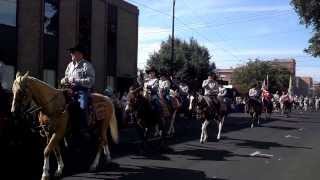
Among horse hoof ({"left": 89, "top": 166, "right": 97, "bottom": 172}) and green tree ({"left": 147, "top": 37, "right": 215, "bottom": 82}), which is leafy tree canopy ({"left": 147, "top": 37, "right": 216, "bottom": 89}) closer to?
green tree ({"left": 147, "top": 37, "right": 215, "bottom": 82})

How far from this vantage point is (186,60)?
59.1m

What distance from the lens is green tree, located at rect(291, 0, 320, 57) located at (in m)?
37.4

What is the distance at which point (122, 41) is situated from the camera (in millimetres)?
41406

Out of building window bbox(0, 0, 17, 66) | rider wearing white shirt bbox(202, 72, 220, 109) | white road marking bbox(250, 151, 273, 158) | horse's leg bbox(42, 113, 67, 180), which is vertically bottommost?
white road marking bbox(250, 151, 273, 158)

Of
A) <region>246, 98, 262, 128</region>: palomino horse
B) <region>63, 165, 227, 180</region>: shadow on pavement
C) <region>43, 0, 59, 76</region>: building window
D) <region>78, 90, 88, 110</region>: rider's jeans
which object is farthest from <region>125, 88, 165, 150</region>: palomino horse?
<region>43, 0, 59, 76</region>: building window

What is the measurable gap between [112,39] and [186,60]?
20270mm

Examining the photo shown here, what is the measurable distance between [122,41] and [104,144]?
94.4 feet

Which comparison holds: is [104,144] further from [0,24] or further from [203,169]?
[0,24]

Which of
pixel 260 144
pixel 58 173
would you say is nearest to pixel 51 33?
pixel 260 144

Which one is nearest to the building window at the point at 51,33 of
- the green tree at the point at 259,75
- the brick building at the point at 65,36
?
the brick building at the point at 65,36

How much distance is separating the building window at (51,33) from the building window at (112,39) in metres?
7.32

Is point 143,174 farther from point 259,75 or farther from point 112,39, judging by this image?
point 259,75

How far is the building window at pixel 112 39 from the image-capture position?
128ft

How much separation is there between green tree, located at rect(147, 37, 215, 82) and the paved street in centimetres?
3775
